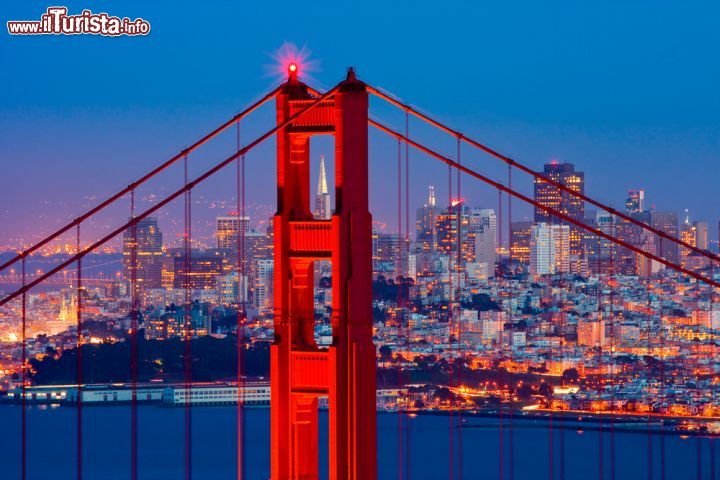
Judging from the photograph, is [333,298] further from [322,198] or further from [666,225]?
[666,225]

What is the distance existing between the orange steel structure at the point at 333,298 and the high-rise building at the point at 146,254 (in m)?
17.3

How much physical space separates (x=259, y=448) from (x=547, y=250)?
7341mm

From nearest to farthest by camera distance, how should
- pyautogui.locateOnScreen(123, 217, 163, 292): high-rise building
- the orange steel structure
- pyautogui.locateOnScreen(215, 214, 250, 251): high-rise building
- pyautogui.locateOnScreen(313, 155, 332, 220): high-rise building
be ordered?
1. the orange steel structure
2. pyautogui.locateOnScreen(313, 155, 332, 220): high-rise building
3. pyautogui.locateOnScreen(215, 214, 250, 251): high-rise building
4. pyautogui.locateOnScreen(123, 217, 163, 292): high-rise building

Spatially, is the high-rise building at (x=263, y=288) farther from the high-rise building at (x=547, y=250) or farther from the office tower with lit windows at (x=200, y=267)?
the high-rise building at (x=547, y=250)

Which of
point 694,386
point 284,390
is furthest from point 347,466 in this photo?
point 694,386

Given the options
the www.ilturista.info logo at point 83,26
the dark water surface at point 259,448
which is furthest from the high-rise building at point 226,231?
the www.ilturista.info logo at point 83,26

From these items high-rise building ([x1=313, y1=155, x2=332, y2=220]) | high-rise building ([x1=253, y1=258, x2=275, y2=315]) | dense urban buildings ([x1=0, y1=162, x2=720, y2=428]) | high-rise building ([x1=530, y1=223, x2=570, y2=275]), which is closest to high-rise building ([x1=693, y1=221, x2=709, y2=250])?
dense urban buildings ([x1=0, y1=162, x2=720, y2=428])

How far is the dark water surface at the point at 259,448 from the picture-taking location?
32.1 meters

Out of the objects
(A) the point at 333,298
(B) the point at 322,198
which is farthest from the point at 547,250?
(A) the point at 333,298

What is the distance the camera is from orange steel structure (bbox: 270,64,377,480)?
8.79m

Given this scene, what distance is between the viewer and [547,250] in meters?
36.1

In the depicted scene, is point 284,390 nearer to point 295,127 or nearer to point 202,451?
point 295,127

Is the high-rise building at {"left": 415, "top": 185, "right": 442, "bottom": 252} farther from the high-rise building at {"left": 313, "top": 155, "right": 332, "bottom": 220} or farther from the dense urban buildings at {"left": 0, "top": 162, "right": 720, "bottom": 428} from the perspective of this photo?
the high-rise building at {"left": 313, "top": 155, "right": 332, "bottom": 220}

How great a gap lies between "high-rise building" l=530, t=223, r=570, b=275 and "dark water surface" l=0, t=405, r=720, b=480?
3.15 m
